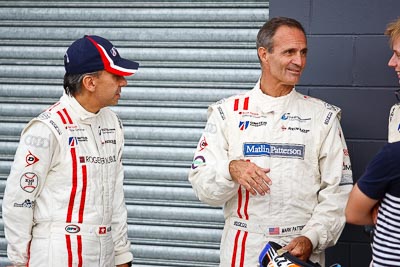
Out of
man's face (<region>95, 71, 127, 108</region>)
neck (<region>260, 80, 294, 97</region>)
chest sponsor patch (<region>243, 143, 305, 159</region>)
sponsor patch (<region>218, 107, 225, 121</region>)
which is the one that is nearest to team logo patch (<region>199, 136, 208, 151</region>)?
sponsor patch (<region>218, 107, 225, 121</region>)

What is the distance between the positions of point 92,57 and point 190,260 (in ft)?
6.26

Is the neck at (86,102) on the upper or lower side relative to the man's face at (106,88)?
lower

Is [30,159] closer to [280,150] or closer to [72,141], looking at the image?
[72,141]

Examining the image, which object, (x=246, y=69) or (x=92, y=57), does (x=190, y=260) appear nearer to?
(x=246, y=69)

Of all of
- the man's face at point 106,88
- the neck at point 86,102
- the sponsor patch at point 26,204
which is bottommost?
the sponsor patch at point 26,204

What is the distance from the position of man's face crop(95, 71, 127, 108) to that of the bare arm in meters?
1.41

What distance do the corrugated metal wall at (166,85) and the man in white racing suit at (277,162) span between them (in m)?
1.07

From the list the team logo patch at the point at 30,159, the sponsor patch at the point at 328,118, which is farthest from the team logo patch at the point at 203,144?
the team logo patch at the point at 30,159

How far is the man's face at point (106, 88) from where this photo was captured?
423 centimetres

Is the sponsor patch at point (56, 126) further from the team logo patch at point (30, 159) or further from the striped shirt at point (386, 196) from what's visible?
the striped shirt at point (386, 196)

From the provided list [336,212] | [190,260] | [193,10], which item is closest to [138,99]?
[193,10]

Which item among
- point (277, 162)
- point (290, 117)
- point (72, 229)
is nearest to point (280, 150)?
point (277, 162)

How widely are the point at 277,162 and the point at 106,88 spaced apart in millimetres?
930

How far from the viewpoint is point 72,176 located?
4105mm
